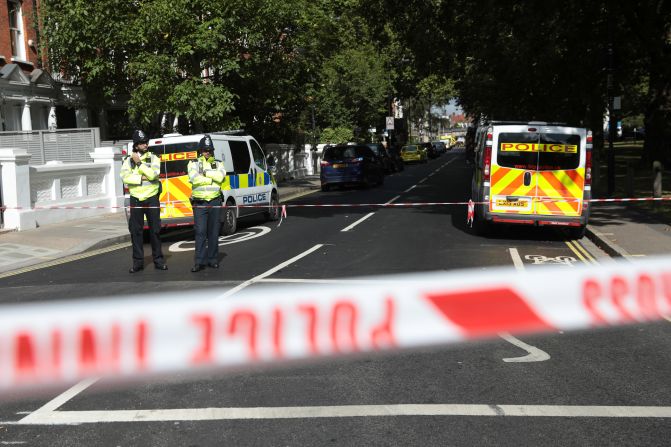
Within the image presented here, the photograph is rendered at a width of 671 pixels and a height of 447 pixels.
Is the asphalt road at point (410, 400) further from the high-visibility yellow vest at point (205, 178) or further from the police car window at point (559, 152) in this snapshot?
the police car window at point (559, 152)

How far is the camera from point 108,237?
14039 mm

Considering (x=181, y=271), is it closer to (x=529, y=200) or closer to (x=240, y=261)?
(x=240, y=261)

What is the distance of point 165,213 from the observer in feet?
45.5

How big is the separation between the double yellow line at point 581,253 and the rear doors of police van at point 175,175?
722 cm

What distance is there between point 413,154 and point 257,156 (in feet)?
122

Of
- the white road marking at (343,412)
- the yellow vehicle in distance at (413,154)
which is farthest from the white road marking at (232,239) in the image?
the yellow vehicle in distance at (413,154)

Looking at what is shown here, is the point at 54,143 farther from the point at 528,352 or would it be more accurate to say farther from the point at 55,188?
the point at 528,352

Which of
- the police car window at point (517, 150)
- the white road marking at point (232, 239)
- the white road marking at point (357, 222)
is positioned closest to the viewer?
the police car window at point (517, 150)

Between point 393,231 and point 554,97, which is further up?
point 554,97

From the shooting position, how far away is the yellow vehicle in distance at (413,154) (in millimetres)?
52656

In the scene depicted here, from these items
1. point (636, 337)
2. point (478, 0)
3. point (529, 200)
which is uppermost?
point (478, 0)

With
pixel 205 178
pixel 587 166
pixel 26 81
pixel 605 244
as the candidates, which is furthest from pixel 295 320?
pixel 26 81

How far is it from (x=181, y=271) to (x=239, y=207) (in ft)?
16.3

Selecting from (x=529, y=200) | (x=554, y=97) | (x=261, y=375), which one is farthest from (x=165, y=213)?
(x=554, y=97)
